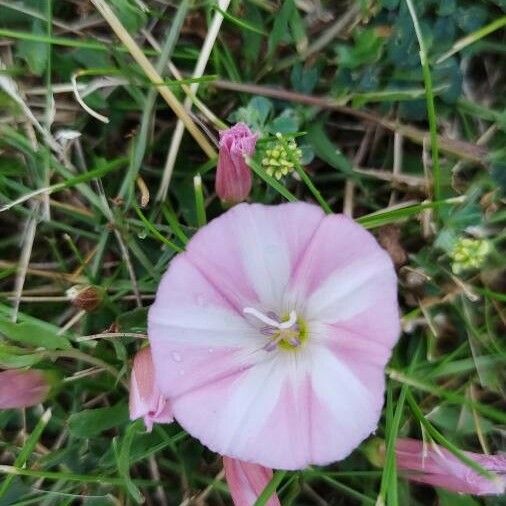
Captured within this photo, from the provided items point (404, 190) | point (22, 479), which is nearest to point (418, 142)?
point (404, 190)

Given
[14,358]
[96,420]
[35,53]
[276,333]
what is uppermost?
[35,53]

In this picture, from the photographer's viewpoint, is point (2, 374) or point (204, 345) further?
point (2, 374)

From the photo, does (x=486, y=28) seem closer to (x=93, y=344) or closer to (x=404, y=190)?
(x=404, y=190)

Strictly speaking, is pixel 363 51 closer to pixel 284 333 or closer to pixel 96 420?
pixel 284 333

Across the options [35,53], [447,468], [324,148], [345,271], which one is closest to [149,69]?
[35,53]

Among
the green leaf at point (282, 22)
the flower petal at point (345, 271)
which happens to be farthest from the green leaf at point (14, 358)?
the green leaf at point (282, 22)
